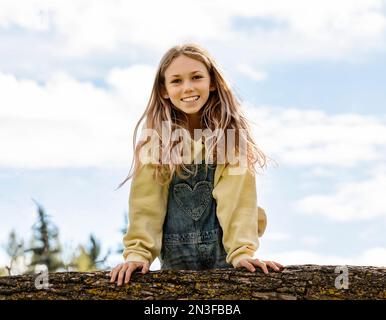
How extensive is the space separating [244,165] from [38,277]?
1575 millimetres

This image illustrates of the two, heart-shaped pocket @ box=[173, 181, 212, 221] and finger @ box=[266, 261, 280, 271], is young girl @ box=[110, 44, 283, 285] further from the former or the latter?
finger @ box=[266, 261, 280, 271]

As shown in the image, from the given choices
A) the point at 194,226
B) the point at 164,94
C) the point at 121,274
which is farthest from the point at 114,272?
the point at 164,94

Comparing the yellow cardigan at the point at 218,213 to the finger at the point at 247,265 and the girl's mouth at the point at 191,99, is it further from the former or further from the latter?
the girl's mouth at the point at 191,99

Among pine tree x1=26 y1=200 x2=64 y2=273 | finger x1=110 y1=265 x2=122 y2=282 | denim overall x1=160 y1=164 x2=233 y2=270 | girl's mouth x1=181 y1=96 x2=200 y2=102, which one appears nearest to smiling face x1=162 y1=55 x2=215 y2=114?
girl's mouth x1=181 y1=96 x2=200 y2=102

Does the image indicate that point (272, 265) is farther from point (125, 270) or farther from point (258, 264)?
point (125, 270)

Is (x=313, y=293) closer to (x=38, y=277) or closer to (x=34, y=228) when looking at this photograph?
(x=38, y=277)

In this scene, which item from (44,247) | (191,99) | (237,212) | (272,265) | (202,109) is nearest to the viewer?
(272,265)

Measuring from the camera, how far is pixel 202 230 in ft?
15.4

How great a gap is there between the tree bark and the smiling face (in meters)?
1.37

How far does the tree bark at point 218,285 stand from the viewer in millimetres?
3963

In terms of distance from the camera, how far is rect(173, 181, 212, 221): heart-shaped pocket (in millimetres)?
4691

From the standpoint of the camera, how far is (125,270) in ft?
13.6

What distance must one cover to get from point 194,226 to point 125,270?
28.1 inches
